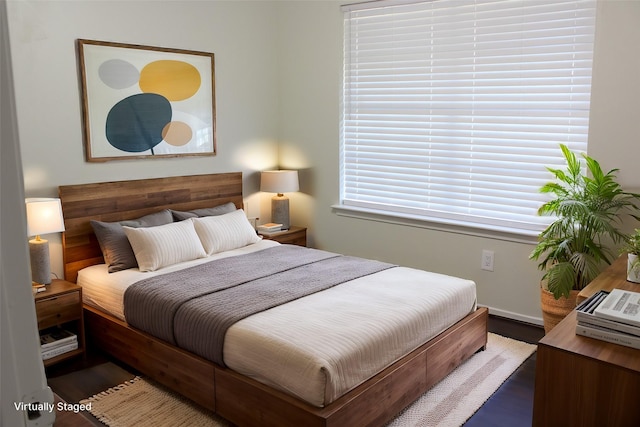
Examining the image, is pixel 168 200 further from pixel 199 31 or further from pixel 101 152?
pixel 199 31

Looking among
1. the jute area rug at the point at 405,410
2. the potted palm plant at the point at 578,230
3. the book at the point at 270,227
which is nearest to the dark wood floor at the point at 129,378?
the jute area rug at the point at 405,410

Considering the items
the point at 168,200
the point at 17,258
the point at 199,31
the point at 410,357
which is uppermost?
the point at 199,31

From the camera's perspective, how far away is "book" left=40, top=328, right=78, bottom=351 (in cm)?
309

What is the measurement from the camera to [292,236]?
183 inches

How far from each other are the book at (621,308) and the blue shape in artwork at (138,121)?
3.12 metres

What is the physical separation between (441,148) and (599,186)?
4.00 feet

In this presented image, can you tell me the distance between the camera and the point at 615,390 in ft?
5.57

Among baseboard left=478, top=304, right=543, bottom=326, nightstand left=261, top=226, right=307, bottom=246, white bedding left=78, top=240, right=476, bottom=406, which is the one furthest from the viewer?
nightstand left=261, top=226, right=307, bottom=246

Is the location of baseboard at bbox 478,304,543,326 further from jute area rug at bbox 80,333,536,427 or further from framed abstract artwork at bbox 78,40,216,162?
framed abstract artwork at bbox 78,40,216,162

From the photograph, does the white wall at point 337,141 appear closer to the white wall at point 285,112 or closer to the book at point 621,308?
the white wall at point 285,112

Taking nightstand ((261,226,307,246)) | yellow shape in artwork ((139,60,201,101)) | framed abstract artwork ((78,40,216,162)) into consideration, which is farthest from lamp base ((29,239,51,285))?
nightstand ((261,226,307,246))

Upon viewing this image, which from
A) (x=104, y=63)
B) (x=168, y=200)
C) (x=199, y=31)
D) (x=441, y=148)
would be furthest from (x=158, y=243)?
(x=441, y=148)

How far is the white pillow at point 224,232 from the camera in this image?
3814 millimetres

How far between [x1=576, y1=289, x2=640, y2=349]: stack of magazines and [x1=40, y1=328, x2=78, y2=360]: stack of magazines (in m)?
2.73
